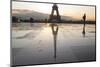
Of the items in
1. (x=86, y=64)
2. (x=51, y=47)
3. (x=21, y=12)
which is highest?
(x=21, y=12)

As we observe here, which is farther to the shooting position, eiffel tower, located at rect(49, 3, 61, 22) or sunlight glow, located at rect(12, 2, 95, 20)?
eiffel tower, located at rect(49, 3, 61, 22)

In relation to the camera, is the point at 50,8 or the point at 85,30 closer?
the point at 50,8

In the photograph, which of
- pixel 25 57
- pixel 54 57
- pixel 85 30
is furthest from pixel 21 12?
pixel 85 30

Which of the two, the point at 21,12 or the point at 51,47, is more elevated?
the point at 21,12

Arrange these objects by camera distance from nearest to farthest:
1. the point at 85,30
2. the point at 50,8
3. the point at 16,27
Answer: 1. the point at 16,27
2. the point at 50,8
3. the point at 85,30

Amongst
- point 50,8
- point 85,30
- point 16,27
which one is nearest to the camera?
point 16,27

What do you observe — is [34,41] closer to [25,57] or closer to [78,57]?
[25,57]

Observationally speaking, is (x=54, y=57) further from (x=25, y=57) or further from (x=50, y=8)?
(x=50, y=8)

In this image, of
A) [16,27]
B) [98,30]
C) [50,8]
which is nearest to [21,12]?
[16,27]

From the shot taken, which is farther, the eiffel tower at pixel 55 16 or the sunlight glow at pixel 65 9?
the eiffel tower at pixel 55 16
